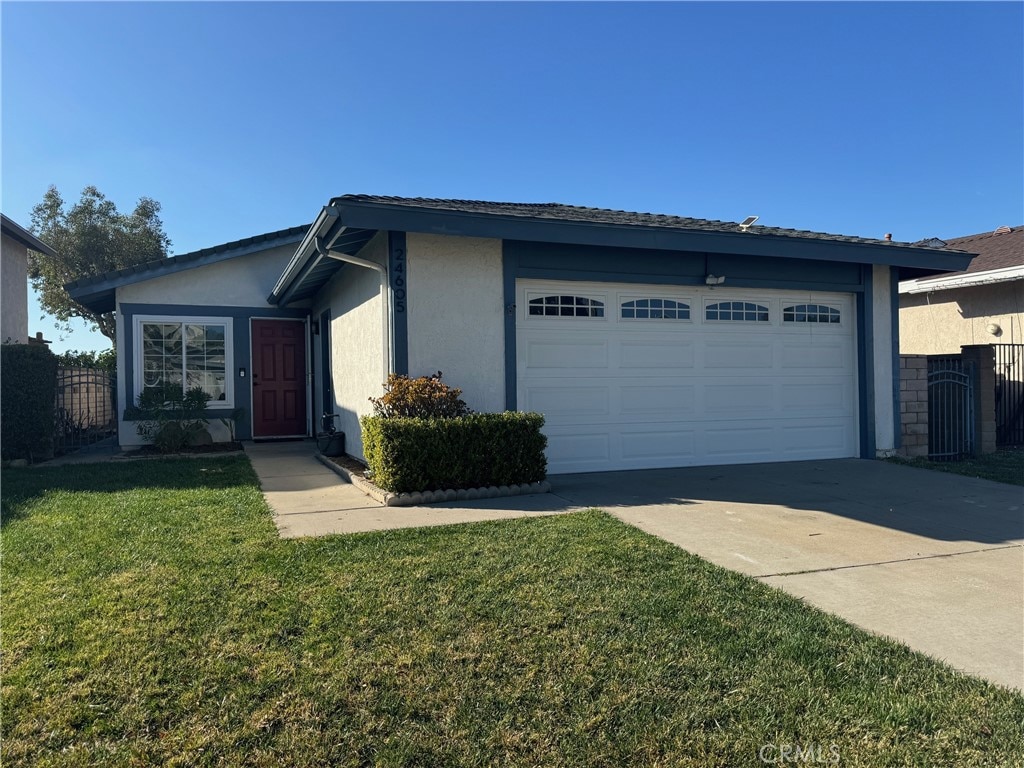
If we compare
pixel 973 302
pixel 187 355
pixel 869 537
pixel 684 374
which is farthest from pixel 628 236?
pixel 973 302

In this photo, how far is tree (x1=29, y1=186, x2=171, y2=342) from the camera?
2447 cm

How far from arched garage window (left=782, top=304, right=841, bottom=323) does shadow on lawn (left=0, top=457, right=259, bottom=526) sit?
768 centimetres

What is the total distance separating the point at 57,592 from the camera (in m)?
4.09

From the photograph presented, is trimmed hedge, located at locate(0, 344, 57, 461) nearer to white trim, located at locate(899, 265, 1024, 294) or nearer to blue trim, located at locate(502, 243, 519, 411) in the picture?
blue trim, located at locate(502, 243, 519, 411)

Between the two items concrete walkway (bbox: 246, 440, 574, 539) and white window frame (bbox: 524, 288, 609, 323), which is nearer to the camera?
concrete walkway (bbox: 246, 440, 574, 539)

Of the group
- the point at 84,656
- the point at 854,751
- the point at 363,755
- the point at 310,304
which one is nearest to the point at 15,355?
the point at 310,304

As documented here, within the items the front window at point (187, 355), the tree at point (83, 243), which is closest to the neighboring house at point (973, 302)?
the front window at point (187, 355)

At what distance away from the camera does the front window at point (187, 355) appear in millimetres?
12523

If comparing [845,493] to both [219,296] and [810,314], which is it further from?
[219,296]

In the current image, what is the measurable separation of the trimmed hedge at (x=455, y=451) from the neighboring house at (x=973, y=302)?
427 inches

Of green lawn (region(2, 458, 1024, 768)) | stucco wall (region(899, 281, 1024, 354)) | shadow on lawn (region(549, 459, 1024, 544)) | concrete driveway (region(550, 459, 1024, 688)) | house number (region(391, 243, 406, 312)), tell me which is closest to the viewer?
green lawn (region(2, 458, 1024, 768))

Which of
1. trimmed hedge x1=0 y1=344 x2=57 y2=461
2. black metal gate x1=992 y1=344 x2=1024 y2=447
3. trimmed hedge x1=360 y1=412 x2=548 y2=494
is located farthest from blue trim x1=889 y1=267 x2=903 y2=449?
trimmed hedge x1=0 y1=344 x2=57 y2=461

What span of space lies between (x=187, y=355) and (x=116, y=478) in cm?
487

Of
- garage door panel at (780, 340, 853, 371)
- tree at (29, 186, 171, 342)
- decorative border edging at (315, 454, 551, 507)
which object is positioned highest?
tree at (29, 186, 171, 342)
